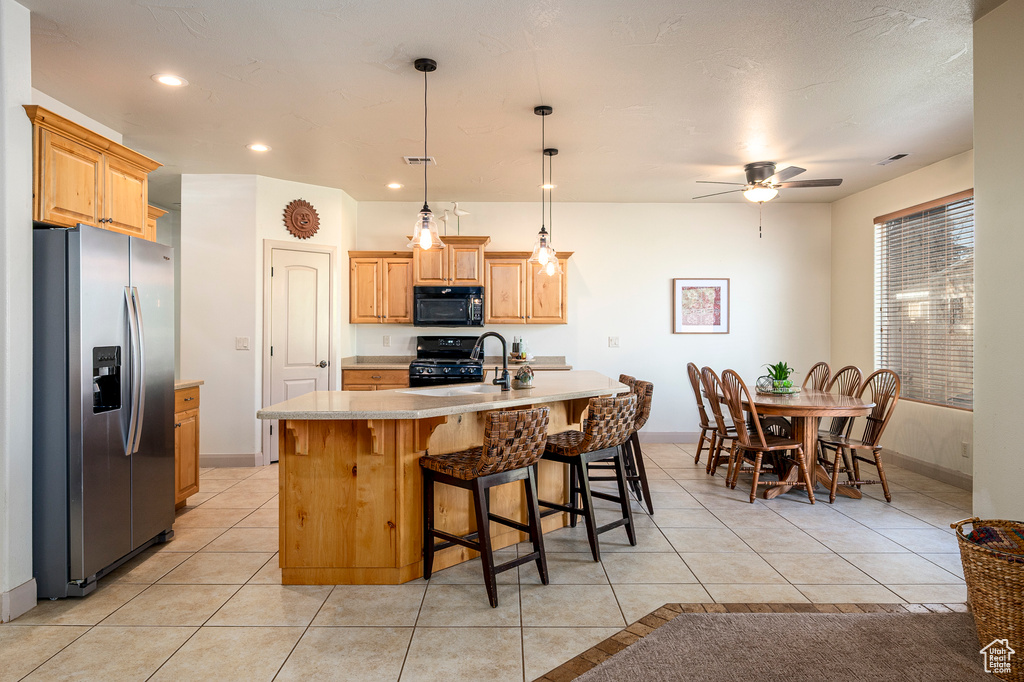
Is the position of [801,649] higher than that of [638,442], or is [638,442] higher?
[638,442]

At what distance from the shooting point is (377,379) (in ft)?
19.6

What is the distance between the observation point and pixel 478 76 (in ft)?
10.9

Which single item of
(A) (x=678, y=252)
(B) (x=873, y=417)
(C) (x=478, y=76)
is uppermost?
(C) (x=478, y=76)

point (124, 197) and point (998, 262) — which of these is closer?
point (998, 262)

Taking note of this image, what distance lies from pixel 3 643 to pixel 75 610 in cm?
30

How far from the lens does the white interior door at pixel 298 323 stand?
5.61m

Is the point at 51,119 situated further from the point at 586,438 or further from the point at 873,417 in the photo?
the point at 873,417

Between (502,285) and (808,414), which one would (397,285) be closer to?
(502,285)

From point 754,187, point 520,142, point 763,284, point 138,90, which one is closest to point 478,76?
point 520,142

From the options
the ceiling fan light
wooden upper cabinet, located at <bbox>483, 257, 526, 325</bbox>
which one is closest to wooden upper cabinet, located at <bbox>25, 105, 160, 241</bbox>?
wooden upper cabinet, located at <bbox>483, 257, 526, 325</bbox>

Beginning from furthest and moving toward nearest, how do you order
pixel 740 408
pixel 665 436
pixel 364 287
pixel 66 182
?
pixel 665 436
pixel 364 287
pixel 740 408
pixel 66 182

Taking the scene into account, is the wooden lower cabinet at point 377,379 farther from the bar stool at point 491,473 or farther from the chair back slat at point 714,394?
the bar stool at point 491,473

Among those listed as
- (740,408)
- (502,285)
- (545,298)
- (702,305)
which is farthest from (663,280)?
(740,408)

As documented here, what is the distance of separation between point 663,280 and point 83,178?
5.33 metres
